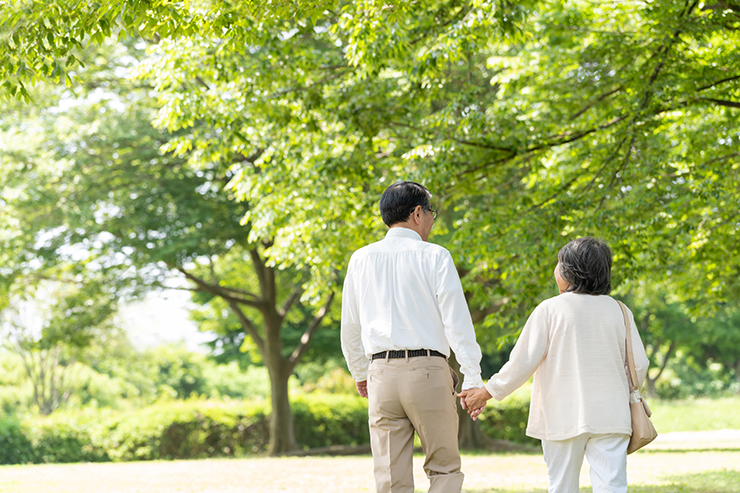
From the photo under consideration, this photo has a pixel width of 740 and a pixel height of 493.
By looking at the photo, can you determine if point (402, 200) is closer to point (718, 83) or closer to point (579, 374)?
point (579, 374)

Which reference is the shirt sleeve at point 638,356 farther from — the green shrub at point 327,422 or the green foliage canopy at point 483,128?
the green shrub at point 327,422

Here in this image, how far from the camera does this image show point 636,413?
138 inches

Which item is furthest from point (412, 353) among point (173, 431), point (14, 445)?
point (14, 445)

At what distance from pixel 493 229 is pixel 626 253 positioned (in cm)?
152

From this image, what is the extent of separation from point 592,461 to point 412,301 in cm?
119

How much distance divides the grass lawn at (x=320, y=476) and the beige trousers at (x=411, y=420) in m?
5.70

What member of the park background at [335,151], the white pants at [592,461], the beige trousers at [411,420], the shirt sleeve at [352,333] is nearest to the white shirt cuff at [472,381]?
the beige trousers at [411,420]

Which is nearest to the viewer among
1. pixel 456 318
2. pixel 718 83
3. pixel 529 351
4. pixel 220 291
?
pixel 456 318

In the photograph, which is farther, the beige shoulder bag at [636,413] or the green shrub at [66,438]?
the green shrub at [66,438]

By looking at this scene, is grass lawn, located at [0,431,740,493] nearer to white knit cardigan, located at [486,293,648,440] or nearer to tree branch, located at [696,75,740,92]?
tree branch, located at [696,75,740,92]

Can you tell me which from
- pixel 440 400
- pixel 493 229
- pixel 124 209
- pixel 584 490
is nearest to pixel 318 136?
pixel 493 229

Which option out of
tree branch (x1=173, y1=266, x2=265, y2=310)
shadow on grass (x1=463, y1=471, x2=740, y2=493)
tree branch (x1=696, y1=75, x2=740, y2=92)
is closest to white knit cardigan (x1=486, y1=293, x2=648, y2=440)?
shadow on grass (x1=463, y1=471, x2=740, y2=493)

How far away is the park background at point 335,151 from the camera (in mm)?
7504

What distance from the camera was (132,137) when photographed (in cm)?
1520
